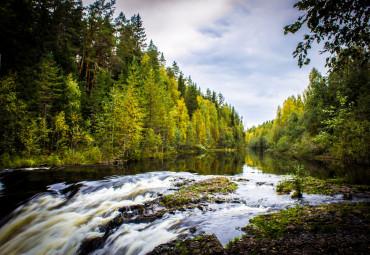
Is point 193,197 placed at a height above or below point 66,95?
below

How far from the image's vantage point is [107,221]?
631 cm

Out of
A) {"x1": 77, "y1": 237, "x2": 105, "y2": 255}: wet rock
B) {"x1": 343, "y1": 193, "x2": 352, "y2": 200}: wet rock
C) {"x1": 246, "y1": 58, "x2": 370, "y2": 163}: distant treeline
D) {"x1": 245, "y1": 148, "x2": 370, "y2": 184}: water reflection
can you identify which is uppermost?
{"x1": 246, "y1": 58, "x2": 370, "y2": 163}: distant treeline

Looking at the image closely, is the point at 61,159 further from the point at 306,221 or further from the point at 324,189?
the point at 324,189

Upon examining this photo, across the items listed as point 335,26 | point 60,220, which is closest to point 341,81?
point 335,26

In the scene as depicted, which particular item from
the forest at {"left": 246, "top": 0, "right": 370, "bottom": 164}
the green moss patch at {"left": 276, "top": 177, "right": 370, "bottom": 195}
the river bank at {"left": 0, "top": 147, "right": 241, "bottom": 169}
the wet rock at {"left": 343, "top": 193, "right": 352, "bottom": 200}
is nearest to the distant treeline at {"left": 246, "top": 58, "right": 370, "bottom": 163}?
the forest at {"left": 246, "top": 0, "right": 370, "bottom": 164}

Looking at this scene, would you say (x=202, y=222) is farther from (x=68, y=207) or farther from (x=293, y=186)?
(x=68, y=207)

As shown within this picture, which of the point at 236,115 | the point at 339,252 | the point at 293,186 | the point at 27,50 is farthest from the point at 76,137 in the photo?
the point at 236,115

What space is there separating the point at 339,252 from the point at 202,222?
3.47m

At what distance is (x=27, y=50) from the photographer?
55.5 ft

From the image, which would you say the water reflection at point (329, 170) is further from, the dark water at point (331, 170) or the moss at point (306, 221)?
the moss at point (306, 221)

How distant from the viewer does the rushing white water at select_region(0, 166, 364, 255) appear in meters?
5.01

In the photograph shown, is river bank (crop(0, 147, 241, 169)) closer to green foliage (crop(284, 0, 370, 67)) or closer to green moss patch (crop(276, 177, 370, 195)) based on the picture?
green moss patch (crop(276, 177, 370, 195))

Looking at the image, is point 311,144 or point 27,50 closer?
point 27,50

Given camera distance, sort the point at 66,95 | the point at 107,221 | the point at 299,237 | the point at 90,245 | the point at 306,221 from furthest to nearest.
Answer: the point at 66,95, the point at 107,221, the point at 90,245, the point at 306,221, the point at 299,237
